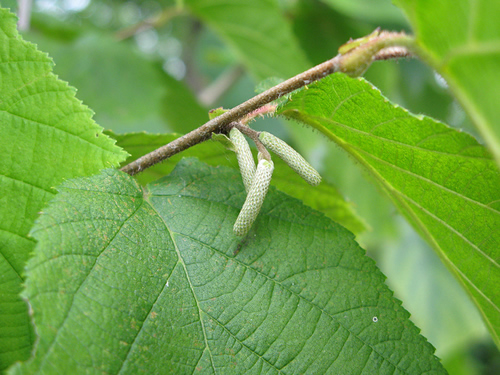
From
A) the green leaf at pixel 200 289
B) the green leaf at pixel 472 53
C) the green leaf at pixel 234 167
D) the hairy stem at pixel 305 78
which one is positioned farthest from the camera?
the green leaf at pixel 234 167

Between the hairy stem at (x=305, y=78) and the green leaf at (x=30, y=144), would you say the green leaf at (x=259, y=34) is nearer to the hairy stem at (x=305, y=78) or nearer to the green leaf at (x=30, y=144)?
the hairy stem at (x=305, y=78)

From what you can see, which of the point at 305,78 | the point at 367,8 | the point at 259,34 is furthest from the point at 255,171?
the point at 367,8

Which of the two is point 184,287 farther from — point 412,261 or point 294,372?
point 412,261

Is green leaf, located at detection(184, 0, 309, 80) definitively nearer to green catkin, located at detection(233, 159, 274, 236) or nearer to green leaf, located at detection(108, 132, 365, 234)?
green leaf, located at detection(108, 132, 365, 234)

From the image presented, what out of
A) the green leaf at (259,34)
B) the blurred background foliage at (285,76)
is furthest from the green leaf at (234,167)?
the green leaf at (259,34)

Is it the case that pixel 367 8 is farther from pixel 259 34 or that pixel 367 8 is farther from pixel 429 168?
pixel 429 168

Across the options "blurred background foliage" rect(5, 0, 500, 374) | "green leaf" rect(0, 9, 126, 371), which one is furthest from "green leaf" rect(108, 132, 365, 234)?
"blurred background foliage" rect(5, 0, 500, 374)
